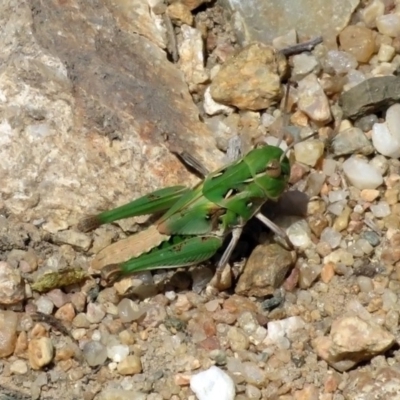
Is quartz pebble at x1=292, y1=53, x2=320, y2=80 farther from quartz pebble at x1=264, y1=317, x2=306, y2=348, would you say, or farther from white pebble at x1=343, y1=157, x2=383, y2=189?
quartz pebble at x1=264, y1=317, x2=306, y2=348

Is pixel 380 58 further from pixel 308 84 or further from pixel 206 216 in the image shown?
pixel 206 216

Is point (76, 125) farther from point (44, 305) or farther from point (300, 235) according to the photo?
point (300, 235)

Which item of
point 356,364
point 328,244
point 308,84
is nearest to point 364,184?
point 328,244

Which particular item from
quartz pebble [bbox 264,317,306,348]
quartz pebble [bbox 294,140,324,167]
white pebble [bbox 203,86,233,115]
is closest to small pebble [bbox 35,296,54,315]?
quartz pebble [bbox 264,317,306,348]

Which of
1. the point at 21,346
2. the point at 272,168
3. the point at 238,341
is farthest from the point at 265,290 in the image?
the point at 21,346

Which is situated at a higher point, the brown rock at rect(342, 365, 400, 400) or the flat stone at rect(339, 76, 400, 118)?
the flat stone at rect(339, 76, 400, 118)

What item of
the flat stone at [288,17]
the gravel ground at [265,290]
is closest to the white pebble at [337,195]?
the gravel ground at [265,290]

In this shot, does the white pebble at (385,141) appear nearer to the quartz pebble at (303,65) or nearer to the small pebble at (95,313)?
the quartz pebble at (303,65)
